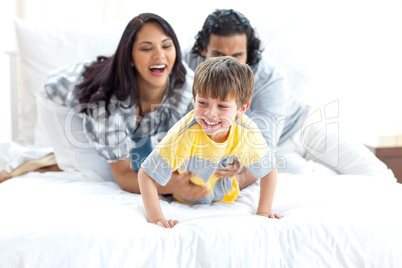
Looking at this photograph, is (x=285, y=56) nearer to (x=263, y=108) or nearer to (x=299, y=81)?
(x=299, y=81)

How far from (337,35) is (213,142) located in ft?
5.23

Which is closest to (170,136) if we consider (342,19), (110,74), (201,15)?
(110,74)

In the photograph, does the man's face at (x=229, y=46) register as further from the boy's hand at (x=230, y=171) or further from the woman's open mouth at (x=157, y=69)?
the boy's hand at (x=230, y=171)

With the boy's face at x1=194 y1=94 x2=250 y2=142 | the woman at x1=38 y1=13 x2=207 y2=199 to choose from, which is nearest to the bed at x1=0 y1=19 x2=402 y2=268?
the woman at x1=38 y1=13 x2=207 y2=199

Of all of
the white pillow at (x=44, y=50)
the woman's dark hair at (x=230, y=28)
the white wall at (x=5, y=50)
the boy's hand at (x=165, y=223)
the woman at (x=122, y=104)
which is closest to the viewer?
the boy's hand at (x=165, y=223)

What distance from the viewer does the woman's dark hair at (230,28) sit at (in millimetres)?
1614

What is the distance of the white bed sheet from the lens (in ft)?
3.60

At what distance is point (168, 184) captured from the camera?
4.67ft

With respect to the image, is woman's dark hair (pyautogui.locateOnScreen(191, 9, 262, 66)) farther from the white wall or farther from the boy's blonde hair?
the white wall

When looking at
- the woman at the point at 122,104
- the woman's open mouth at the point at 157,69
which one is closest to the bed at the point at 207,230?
the woman at the point at 122,104

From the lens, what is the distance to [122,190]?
155 cm

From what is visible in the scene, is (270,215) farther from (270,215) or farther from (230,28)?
(230,28)

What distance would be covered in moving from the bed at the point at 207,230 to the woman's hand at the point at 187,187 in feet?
0.16

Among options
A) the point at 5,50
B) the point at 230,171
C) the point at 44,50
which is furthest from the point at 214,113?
the point at 5,50
